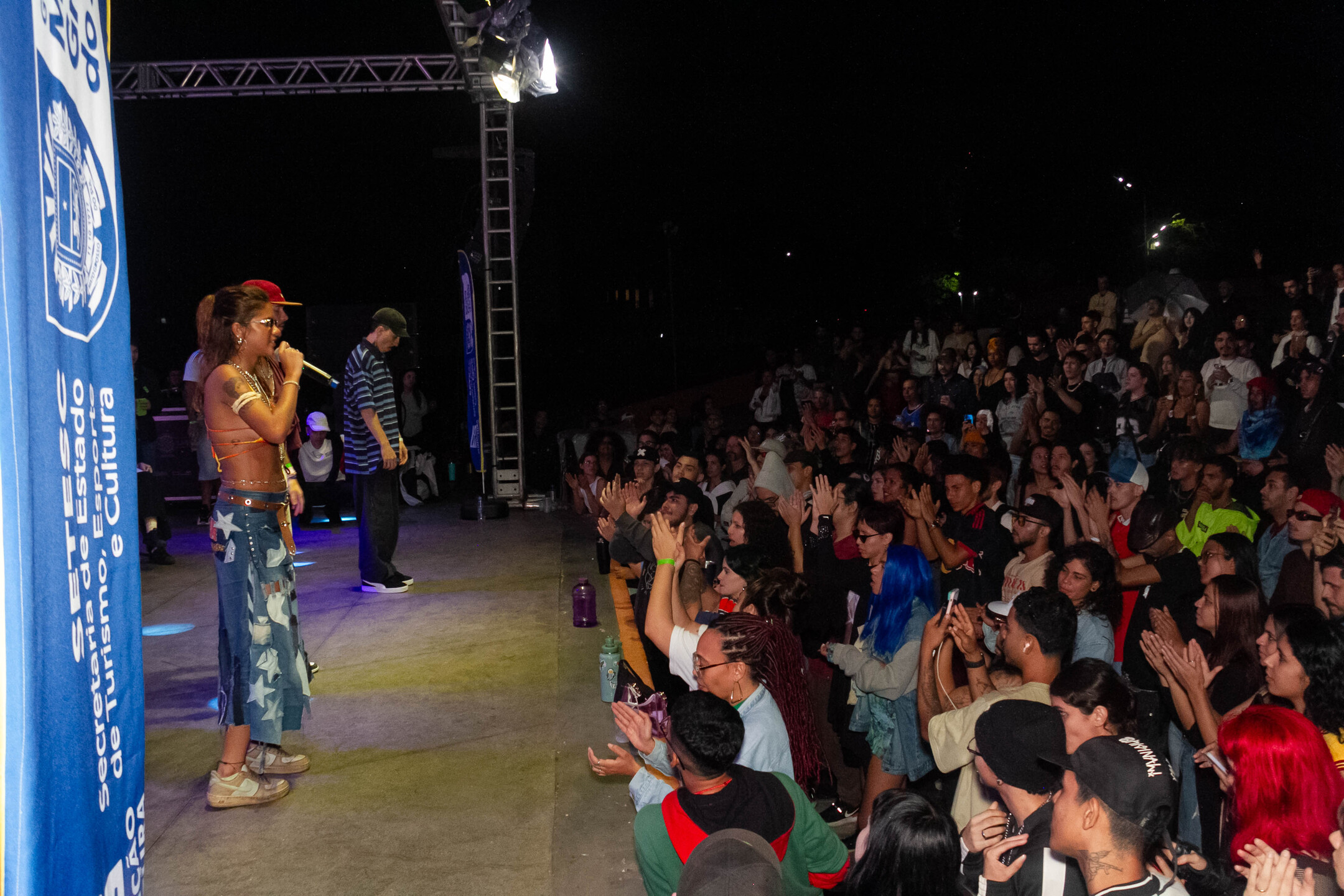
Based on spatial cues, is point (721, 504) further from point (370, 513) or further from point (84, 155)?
point (84, 155)

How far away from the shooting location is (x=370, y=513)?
7.59 m

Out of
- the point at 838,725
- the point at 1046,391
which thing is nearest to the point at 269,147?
the point at 1046,391

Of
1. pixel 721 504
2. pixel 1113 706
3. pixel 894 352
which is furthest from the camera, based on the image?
pixel 894 352

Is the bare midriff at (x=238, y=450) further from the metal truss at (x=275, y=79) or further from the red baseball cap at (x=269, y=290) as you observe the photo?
the metal truss at (x=275, y=79)

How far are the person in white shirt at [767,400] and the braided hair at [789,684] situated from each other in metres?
10.5

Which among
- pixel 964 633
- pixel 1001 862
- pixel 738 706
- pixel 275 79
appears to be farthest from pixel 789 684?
pixel 275 79

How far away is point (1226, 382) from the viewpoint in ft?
29.5

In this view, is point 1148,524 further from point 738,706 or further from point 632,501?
point 738,706

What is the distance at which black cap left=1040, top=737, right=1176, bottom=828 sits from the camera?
227cm

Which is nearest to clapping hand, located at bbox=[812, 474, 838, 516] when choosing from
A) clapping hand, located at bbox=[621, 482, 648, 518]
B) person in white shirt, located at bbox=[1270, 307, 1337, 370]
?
clapping hand, located at bbox=[621, 482, 648, 518]

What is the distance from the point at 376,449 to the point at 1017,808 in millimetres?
5684

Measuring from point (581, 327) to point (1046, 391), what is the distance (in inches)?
480

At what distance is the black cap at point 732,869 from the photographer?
1.87 metres

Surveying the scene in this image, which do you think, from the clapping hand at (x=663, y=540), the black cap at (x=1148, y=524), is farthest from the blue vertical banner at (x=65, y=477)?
the black cap at (x=1148, y=524)
